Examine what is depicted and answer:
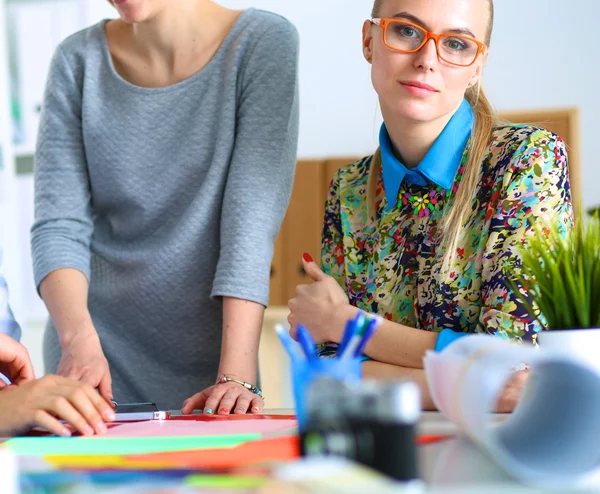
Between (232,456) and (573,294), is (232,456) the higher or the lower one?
the lower one

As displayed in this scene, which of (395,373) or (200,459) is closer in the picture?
(200,459)

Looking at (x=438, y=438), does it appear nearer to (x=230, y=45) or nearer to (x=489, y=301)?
(x=489, y=301)

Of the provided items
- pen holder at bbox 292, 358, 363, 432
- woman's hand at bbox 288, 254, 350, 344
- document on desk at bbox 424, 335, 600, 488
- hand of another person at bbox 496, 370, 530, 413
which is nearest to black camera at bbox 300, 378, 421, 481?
pen holder at bbox 292, 358, 363, 432

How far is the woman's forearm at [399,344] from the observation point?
1.19m

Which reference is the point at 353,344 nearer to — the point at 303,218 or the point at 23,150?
the point at 303,218

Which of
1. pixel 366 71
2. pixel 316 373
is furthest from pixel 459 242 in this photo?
pixel 366 71

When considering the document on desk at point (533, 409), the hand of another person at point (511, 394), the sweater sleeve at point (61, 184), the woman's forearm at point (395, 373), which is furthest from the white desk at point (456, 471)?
the sweater sleeve at point (61, 184)

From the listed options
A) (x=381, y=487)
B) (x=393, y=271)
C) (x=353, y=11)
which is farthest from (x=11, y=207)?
(x=381, y=487)

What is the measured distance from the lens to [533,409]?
2.49ft

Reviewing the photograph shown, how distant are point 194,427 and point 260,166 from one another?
62cm

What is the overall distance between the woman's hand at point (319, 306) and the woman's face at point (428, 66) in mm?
308

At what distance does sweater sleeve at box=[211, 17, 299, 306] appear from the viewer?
1.38m

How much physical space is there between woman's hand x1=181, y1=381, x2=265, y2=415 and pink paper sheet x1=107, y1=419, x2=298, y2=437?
0.14 m

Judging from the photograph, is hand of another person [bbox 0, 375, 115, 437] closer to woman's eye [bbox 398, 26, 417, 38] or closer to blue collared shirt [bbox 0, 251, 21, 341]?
blue collared shirt [bbox 0, 251, 21, 341]
